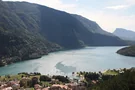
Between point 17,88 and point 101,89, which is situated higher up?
point 101,89

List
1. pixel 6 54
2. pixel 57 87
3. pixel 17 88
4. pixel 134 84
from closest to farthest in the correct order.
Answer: pixel 134 84
pixel 57 87
pixel 17 88
pixel 6 54

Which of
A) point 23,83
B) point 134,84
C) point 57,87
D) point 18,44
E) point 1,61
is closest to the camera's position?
point 134,84

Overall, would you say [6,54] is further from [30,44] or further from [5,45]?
[30,44]

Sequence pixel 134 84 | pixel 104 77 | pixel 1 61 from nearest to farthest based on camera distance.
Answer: pixel 134 84, pixel 104 77, pixel 1 61

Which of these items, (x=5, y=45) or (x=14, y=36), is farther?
(x=14, y=36)

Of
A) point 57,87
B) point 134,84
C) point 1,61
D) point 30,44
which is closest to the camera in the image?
point 134,84

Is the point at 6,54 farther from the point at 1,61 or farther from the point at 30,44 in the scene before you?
the point at 30,44

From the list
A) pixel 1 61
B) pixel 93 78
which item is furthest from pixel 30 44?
pixel 93 78

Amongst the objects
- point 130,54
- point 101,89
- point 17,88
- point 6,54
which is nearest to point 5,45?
point 6,54

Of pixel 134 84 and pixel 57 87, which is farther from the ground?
pixel 134 84
